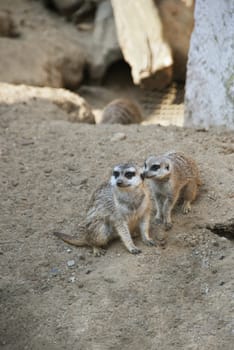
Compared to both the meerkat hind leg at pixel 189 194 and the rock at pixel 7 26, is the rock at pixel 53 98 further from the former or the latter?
the meerkat hind leg at pixel 189 194

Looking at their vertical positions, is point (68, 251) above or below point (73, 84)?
above

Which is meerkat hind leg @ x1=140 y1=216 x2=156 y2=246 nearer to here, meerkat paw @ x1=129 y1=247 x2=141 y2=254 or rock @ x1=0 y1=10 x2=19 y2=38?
meerkat paw @ x1=129 y1=247 x2=141 y2=254

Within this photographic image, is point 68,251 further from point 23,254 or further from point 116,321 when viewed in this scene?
point 116,321

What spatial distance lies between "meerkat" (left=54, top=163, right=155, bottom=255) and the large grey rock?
1.41 meters

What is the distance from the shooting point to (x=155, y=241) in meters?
3.47

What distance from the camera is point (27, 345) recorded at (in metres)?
2.88

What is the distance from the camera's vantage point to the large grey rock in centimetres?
457

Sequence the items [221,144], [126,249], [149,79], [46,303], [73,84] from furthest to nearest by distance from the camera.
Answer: [73,84]
[149,79]
[221,144]
[126,249]
[46,303]

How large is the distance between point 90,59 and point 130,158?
379cm

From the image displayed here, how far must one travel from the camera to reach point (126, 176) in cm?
335

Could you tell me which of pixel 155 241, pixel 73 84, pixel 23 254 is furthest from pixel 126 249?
pixel 73 84

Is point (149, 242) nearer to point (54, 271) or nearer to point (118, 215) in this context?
point (118, 215)

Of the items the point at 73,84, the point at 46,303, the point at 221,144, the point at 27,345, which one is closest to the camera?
the point at 27,345

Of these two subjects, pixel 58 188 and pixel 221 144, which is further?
pixel 221 144
